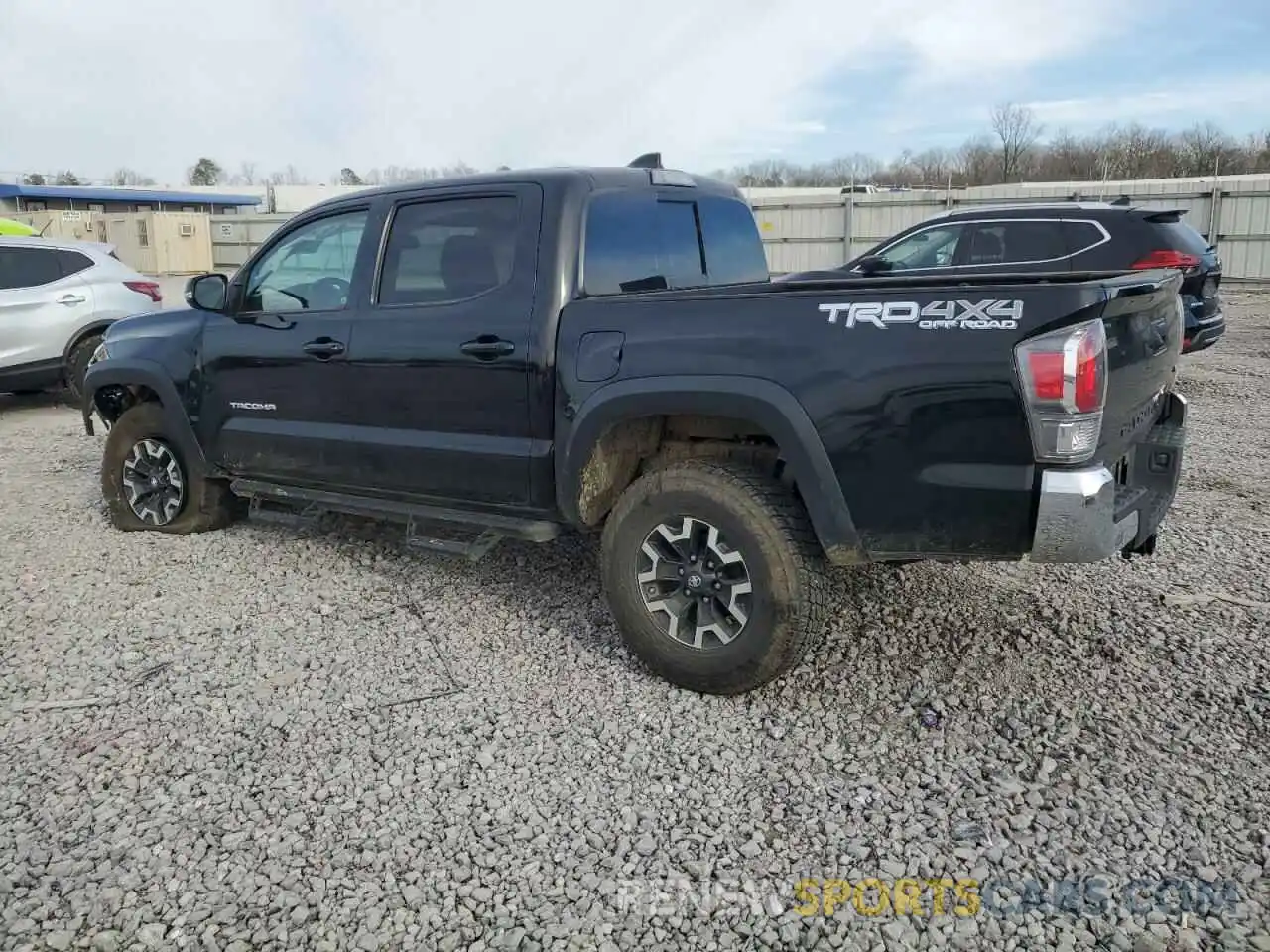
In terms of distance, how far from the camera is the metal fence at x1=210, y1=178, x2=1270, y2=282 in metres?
20.0

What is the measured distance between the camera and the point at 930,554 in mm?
3303

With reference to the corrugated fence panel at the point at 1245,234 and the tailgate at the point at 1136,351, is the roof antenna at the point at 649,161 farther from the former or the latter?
the corrugated fence panel at the point at 1245,234

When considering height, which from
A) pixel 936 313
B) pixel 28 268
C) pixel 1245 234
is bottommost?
pixel 936 313

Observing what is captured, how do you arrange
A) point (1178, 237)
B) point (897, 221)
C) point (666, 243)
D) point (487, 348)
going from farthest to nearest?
1. point (897, 221)
2. point (1178, 237)
3. point (666, 243)
4. point (487, 348)

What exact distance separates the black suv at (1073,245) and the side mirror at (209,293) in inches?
192

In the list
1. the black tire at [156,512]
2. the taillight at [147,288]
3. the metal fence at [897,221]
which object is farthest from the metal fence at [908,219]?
the black tire at [156,512]

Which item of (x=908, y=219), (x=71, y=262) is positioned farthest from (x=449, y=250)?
(x=908, y=219)

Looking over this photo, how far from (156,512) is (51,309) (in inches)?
208

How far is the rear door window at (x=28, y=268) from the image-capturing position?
977 centimetres

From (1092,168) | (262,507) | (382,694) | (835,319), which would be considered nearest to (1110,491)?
(835,319)

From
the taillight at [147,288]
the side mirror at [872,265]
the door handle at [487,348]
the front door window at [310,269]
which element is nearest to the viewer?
the door handle at [487,348]

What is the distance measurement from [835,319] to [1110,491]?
99 cm

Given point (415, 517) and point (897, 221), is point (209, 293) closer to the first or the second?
point (415, 517)

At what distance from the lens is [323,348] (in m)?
4.75
